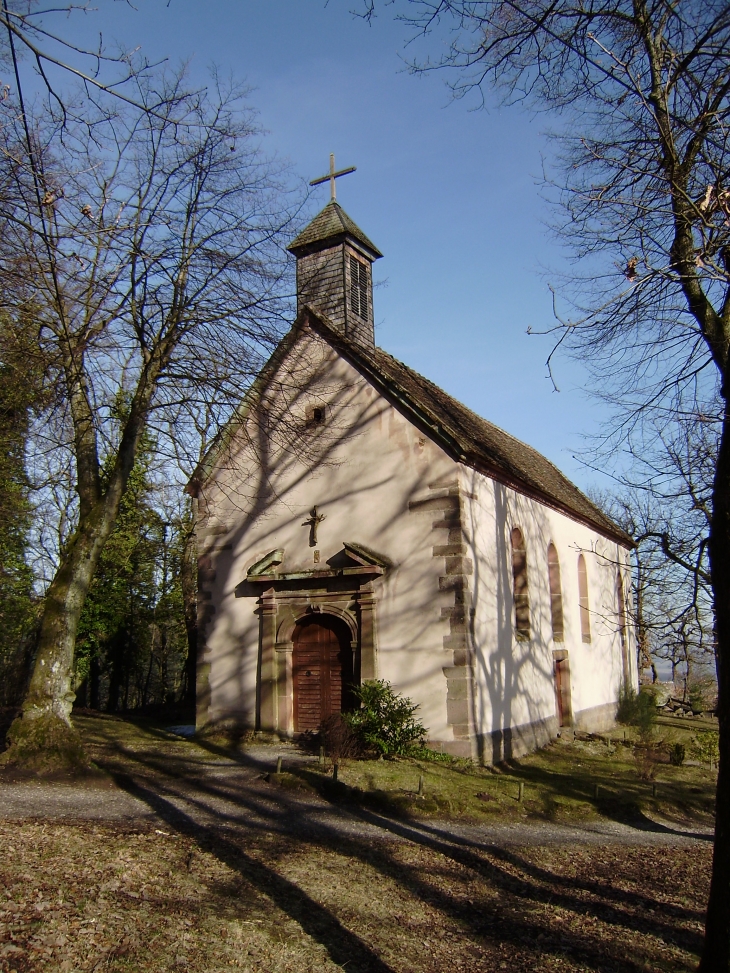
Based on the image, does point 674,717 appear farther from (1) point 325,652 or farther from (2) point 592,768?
(1) point 325,652

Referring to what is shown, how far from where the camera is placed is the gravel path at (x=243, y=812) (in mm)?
8891

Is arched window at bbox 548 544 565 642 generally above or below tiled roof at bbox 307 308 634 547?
below

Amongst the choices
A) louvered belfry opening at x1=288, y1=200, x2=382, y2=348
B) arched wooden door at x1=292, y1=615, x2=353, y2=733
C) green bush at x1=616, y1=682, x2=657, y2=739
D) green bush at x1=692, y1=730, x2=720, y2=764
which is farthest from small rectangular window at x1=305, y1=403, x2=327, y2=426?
green bush at x1=616, y1=682, x2=657, y2=739

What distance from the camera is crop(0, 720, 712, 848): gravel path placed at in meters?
8.89

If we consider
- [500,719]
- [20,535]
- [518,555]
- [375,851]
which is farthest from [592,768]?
[20,535]

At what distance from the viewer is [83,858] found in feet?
22.6

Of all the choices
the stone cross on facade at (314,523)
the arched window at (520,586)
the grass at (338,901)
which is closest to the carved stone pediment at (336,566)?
the stone cross on facade at (314,523)

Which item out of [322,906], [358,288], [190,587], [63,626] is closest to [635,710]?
[190,587]

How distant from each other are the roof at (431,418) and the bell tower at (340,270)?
0.72 m

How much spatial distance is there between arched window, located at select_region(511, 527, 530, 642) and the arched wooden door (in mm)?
3883

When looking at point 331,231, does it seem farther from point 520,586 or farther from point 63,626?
point 63,626

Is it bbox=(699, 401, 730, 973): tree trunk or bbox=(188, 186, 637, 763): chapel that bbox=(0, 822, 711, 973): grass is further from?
bbox=(188, 186, 637, 763): chapel

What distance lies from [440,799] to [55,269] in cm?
824

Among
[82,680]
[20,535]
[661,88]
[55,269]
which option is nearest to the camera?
[55,269]
